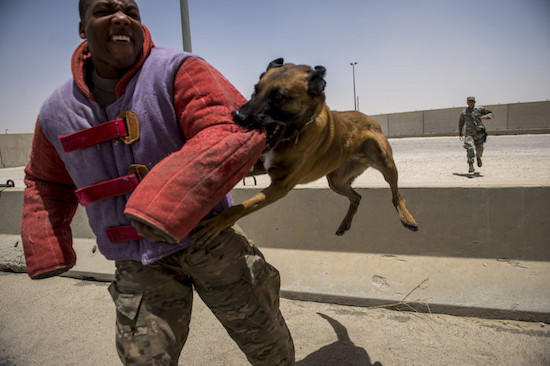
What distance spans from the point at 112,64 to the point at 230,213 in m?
0.78

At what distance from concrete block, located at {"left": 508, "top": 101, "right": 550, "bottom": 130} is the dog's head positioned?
25.5m

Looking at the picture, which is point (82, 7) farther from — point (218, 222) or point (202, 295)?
point (202, 295)

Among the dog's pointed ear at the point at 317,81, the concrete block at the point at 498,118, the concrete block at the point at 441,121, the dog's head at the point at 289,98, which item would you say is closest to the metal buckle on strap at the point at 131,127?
the dog's head at the point at 289,98

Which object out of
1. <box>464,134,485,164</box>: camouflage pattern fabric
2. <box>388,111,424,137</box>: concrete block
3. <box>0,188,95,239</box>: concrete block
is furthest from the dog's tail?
<box>388,111,424,137</box>: concrete block

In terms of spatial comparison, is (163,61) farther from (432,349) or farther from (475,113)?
(475,113)

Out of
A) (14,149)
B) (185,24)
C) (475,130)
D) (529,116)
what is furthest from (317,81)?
(529,116)

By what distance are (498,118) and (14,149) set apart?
1169 inches

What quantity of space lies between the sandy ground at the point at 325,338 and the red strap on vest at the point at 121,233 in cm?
173

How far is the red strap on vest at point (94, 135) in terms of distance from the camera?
1453 millimetres

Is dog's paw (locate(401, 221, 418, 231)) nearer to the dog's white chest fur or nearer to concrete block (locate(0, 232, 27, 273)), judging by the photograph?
the dog's white chest fur

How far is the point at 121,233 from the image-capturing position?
155 cm

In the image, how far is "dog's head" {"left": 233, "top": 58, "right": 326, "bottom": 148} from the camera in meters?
1.78

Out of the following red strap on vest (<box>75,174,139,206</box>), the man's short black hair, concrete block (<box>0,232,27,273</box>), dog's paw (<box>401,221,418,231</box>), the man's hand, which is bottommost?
concrete block (<box>0,232,27,273</box>)

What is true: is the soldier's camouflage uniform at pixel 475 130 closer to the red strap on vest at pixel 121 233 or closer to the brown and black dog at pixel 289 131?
the brown and black dog at pixel 289 131
